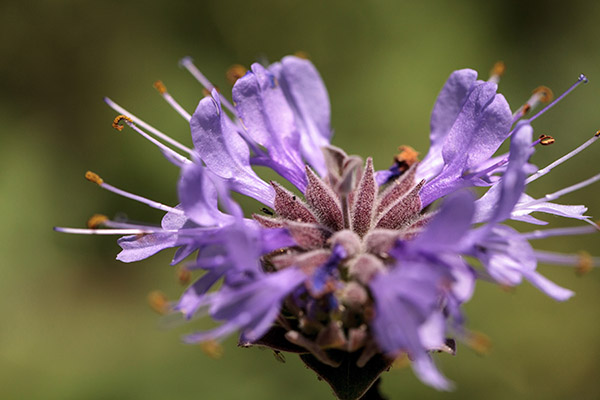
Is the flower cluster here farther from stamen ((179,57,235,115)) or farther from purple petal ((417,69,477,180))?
stamen ((179,57,235,115))

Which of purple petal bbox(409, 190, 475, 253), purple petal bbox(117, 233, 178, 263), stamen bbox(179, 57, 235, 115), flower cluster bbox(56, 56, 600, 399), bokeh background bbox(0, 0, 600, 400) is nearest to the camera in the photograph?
purple petal bbox(409, 190, 475, 253)

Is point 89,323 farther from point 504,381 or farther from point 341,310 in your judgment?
point 341,310

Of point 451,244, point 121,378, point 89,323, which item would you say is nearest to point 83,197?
point 89,323

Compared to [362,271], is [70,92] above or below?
above

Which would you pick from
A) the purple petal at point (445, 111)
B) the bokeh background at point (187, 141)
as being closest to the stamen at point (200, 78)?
the purple petal at point (445, 111)

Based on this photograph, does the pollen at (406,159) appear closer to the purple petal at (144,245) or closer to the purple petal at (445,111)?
the purple petal at (445,111)

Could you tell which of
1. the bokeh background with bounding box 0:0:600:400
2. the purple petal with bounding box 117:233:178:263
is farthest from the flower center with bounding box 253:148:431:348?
the bokeh background with bounding box 0:0:600:400
